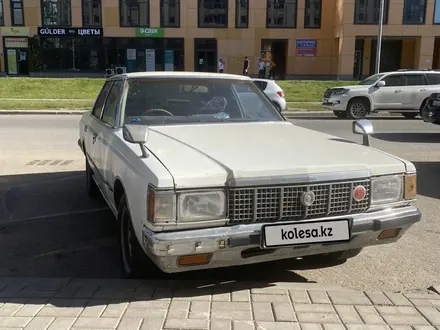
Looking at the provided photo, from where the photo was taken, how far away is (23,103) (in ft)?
68.5

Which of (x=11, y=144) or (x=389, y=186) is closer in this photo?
(x=389, y=186)

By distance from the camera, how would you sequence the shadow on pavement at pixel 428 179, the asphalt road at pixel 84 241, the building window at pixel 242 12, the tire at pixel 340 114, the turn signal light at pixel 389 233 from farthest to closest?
the building window at pixel 242 12 < the tire at pixel 340 114 < the shadow on pavement at pixel 428 179 < the asphalt road at pixel 84 241 < the turn signal light at pixel 389 233

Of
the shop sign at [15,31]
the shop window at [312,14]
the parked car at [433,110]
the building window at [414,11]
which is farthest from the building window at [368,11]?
the parked car at [433,110]

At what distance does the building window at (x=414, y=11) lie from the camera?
116 feet

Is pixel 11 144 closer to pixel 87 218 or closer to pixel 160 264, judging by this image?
pixel 87 218

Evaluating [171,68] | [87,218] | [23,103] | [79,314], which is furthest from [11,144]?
[171,68]

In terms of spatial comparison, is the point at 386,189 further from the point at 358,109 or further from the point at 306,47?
the point at 306,47

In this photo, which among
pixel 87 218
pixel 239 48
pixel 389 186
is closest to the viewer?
pixel 389 186

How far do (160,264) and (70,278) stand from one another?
1074mm

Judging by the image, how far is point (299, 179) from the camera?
3186 mm

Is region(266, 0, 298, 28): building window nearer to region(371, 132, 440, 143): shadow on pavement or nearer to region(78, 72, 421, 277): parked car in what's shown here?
region(371, 132, 440, 143): shadow on pavement

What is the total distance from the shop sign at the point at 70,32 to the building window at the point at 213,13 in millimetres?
8356

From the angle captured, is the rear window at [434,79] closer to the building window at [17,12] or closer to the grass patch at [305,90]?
the grass patch at [305,90]

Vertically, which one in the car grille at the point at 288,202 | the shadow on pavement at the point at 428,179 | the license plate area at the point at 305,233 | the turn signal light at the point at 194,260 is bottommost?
the shadow on pavement at the point at 428,179
